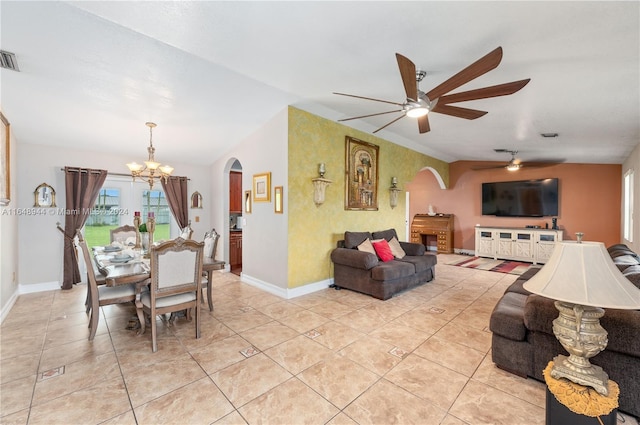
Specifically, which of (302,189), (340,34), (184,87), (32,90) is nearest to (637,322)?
(340,34)

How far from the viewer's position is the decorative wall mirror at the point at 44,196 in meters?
4.37

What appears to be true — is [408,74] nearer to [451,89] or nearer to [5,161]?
[451,89]

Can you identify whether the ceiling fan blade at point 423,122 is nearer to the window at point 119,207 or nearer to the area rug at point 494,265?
the area rug at point 494,265

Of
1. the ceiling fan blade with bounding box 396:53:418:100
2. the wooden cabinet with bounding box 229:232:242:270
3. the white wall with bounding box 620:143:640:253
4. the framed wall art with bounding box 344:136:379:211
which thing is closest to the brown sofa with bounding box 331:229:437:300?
the framed wall art with bounding box 344:136:379:211

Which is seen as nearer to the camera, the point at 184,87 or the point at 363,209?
the point at 184,87

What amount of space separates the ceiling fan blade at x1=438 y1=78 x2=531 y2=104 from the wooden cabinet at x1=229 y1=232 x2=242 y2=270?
4.97 metres

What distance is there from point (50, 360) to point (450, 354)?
11.7 feet

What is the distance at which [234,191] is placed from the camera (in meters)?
6.25

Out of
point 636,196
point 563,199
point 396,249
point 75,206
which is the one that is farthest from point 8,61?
point 563,199

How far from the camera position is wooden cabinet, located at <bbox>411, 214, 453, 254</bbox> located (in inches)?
316

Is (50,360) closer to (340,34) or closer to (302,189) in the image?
(302,189)

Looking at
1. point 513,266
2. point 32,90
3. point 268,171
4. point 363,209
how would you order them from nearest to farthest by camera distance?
point 32,90
point 268,171
point 363,209
point 513,266

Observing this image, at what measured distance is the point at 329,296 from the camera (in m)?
4.13

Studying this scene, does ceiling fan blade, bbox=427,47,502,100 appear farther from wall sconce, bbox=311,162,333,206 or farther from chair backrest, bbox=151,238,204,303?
chair backrest, bbox=151,238,204,303
